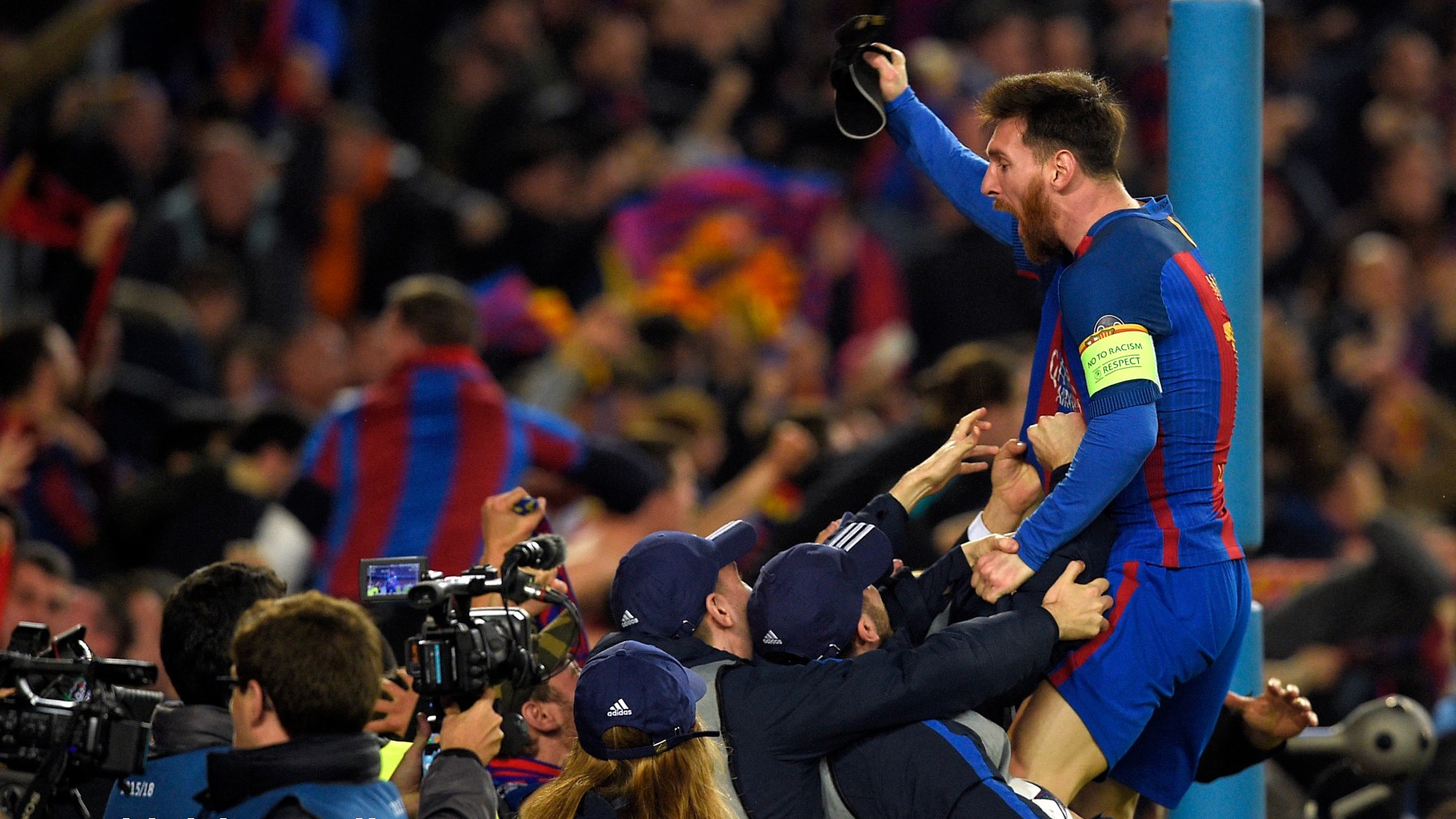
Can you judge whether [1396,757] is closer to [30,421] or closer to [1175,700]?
[1175,700]

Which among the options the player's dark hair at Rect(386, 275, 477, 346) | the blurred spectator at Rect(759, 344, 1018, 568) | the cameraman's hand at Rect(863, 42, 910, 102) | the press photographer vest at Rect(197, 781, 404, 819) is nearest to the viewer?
the press photographer vest at Rect(197, 781, 404, 819)

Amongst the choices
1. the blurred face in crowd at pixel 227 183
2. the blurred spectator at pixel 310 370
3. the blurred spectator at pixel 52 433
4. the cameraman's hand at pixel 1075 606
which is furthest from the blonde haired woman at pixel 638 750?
the blurred face in crowd at pixel 227 183

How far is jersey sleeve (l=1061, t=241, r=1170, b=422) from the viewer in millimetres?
3752

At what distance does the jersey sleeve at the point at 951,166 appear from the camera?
14.3 ft

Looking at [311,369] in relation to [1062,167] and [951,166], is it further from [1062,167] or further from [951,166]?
[1062,167]

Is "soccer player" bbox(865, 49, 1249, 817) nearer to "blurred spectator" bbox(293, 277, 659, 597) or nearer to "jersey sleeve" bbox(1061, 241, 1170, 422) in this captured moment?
"jersey sleeve" bbox(1061, 241, 1170, 422)

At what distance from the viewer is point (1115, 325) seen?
3783 mm

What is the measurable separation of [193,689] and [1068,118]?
2.06m

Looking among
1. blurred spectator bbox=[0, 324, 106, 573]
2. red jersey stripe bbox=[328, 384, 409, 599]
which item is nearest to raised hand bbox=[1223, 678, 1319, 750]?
red jersey stripe bbox=[328, 384, 409, 599]

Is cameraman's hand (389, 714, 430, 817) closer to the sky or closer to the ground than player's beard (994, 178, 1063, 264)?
closer to the ground

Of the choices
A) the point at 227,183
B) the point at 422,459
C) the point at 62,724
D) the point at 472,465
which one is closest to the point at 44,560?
the point at 422,459

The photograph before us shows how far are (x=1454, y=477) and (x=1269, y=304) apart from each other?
7.43 ft

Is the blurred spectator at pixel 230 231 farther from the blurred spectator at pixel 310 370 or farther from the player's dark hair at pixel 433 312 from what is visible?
the player's dark hair at pixel 433 312

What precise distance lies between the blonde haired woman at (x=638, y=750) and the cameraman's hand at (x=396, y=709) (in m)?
0.89
